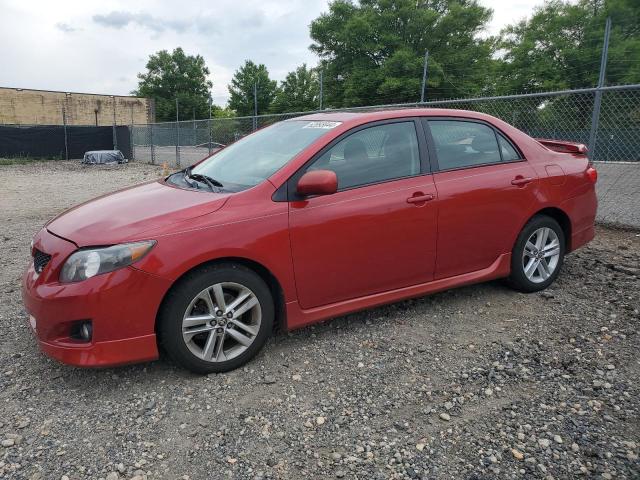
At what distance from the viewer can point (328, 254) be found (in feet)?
10.4

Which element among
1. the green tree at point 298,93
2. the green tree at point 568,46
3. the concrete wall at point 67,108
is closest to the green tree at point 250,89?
the green tree at point 298,93

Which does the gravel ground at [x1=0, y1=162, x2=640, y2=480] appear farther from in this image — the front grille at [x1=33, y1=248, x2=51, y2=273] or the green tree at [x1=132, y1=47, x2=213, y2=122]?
the green tree at [x1=132, y1=47, x2=213, y2=122]

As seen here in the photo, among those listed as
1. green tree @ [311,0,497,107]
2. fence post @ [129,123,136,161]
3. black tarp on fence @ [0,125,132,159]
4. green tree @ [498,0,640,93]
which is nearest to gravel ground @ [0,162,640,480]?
fence post @ [129,123,136,161]

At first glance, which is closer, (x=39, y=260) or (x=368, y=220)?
(x=39, y=260)

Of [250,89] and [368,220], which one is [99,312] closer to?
[368,220]

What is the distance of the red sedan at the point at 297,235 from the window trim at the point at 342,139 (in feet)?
0.03

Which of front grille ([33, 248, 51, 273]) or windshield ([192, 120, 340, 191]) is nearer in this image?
front grille ([33, 248, 51, 273])

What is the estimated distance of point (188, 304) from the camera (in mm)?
2779

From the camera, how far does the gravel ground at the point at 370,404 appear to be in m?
2.23

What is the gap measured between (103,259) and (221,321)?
74 cm

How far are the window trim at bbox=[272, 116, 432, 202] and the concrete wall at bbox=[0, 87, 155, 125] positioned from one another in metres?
56.6

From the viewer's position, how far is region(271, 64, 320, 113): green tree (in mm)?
54750

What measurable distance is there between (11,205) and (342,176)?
30.2ft

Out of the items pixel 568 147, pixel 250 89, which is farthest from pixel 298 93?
pixel 568 147
